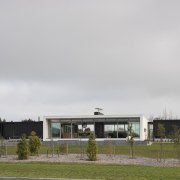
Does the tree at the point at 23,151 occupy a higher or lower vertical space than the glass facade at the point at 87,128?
lower

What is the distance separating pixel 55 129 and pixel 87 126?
425 cm

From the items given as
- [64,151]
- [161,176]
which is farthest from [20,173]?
[64,151]

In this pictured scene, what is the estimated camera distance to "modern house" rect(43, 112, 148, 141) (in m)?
52.5

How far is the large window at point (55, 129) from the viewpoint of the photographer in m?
54.5

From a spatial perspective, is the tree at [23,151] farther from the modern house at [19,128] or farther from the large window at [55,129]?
the modern house at [19,128]

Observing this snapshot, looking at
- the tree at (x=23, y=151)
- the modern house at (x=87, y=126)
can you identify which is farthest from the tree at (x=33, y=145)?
the modern house at (x=87, y=126)

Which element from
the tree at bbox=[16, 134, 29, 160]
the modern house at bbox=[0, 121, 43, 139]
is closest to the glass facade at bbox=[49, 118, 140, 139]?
the modern house at bbox=[0, 121, 43, 139]

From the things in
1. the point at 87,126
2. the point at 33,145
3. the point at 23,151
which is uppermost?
the point at 87,126

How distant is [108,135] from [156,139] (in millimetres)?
8439

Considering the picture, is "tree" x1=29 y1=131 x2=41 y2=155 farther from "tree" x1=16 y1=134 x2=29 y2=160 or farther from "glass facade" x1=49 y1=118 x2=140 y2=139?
"glass facade" x1=49 y1=118 x2=140 y2=139

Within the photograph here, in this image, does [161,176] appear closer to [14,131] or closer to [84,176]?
[84,176]

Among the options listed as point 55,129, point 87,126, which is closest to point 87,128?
point 87,126

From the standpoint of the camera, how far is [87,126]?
179 ft

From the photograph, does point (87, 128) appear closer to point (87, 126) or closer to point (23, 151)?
point (87, 126)
